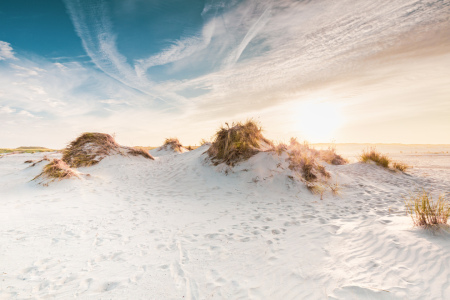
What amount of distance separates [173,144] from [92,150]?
27.6 feet

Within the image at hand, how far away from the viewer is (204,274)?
8.94 ft

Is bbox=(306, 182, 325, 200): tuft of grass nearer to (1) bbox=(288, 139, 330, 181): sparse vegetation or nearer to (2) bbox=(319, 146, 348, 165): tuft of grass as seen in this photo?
(1) bbox=(288, 139, 330, 181): sparse vegetation

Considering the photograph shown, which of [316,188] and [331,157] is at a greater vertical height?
[331,157]

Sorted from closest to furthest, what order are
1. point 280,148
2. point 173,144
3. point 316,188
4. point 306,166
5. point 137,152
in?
point 316,188, point 306,166, point 280,148, point 137,152, point 173,144

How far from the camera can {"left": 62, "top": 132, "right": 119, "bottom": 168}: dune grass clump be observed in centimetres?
1120

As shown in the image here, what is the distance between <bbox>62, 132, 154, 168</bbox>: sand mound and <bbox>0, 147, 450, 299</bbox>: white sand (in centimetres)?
446

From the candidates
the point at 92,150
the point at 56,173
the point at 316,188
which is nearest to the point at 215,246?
the point at 316,188

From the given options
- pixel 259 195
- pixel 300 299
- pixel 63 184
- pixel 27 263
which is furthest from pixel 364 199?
pixel 63 184

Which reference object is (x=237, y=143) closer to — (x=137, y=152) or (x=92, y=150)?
(x=137, y=152)

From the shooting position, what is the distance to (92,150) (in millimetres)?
12109

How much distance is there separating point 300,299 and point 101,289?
216 centimetres

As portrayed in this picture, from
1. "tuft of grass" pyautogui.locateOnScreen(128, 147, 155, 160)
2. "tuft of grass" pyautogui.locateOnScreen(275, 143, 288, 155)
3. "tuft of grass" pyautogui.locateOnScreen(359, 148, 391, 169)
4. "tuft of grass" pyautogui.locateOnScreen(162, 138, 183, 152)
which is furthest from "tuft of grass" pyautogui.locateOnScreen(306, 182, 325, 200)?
"tuft of grass" pyautogui.locateOnScreen(162, 138, 183, 152)

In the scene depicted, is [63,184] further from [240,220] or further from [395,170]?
[395,170]

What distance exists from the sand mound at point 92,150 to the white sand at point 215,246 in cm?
446
